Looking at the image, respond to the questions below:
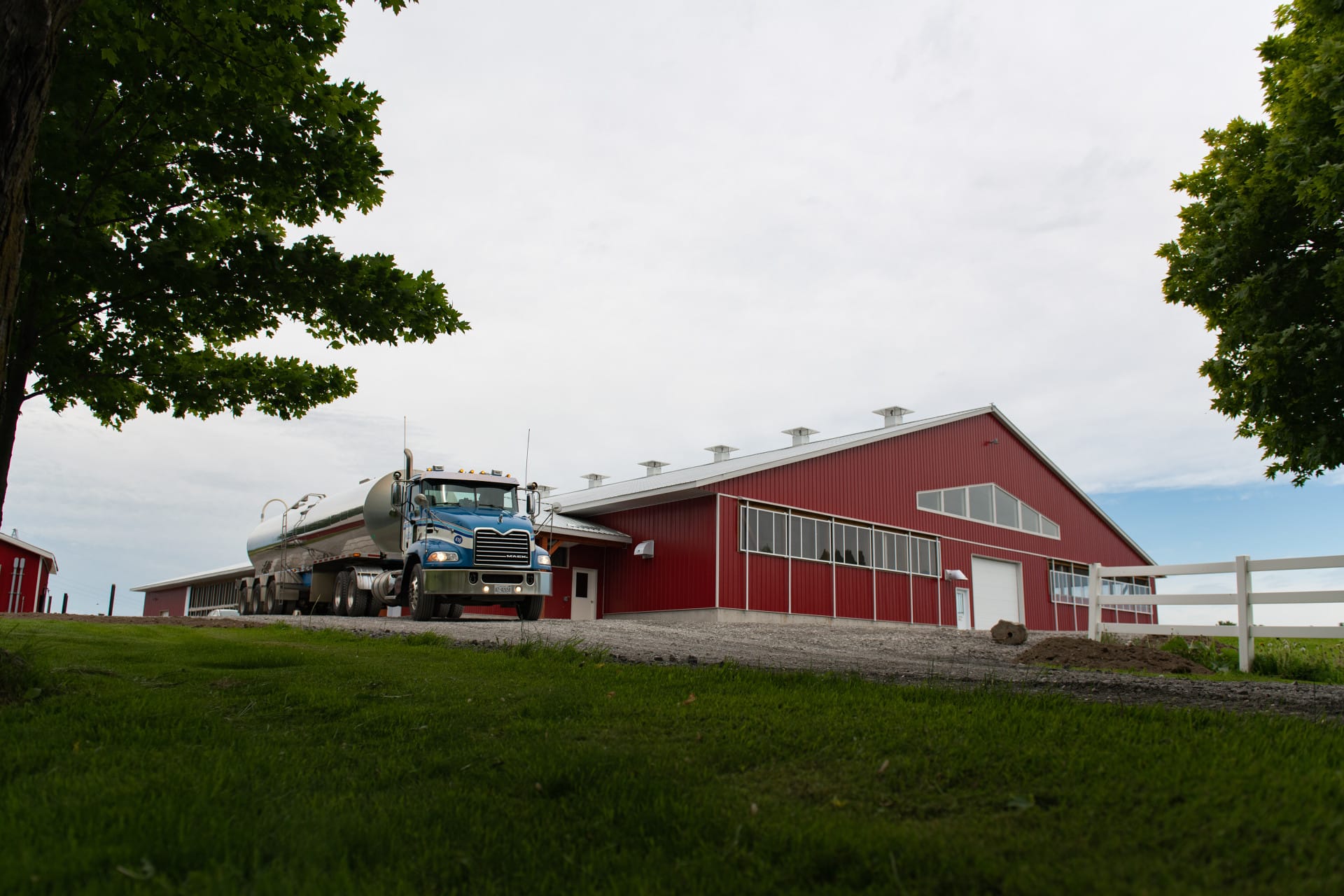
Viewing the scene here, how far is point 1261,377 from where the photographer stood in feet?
46.2

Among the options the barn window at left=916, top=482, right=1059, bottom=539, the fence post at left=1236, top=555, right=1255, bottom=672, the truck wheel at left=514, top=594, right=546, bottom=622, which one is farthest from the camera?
the barn window at left=916, top=482, right=1059, bottom=539

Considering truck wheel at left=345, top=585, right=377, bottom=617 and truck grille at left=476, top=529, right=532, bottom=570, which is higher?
truck grille at left=476, top=529, right=532, bottom=570

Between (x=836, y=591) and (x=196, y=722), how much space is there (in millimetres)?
22356

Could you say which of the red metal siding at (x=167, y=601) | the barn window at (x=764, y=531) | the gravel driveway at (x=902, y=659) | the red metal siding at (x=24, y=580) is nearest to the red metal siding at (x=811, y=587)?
the barn window at (x=764, y=531)

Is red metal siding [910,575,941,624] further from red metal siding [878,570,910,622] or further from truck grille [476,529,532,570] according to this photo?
truck grille [476,529,532,570]

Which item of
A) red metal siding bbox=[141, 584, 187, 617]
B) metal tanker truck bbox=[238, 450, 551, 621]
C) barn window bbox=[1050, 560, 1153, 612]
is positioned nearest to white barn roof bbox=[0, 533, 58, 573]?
red metal siding bbox=[141, 584, 187, 617]

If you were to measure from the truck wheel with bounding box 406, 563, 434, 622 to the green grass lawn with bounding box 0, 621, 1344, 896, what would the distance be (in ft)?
35.1

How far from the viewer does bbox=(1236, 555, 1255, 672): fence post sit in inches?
422

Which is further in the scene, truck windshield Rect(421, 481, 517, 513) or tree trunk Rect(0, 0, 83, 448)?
truck windshield Rect(421, 481, 517, 513)

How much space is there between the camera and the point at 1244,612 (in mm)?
10820

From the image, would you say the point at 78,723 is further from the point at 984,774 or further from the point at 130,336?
the point at 130,336

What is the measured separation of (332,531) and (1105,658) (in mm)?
17384

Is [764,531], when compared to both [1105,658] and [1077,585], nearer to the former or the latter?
[1105,658]

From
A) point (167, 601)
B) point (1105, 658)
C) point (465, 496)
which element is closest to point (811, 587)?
point (465, 496)
